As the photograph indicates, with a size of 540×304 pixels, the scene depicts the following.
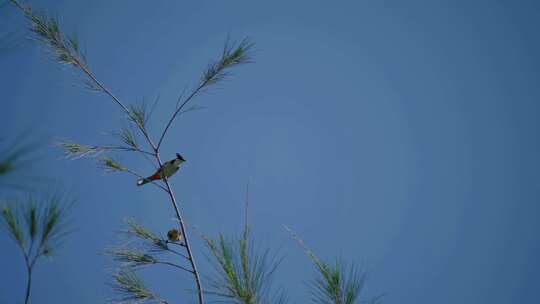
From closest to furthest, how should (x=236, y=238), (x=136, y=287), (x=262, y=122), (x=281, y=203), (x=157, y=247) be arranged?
(x=236, y=238) < (x=136, y=287) < (x=157, y=247) < (x=281, y=203) < (x=262, y=122)

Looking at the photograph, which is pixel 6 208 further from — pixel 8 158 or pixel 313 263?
pixel 313 263

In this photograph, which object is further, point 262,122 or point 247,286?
point 262,122

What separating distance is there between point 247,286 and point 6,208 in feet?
2.96

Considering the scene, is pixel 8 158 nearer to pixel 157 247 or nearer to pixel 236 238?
pixel 236 238

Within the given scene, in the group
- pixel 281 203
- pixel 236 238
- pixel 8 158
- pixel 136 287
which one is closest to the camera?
pixel 8 158

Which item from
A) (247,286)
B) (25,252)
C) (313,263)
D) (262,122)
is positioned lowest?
(25,252)

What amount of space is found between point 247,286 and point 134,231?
78cm

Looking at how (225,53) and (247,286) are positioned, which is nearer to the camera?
(247,286)

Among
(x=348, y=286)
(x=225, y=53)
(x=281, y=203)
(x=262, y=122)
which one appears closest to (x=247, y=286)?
(x=348, y=286)

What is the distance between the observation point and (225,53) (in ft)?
8.40

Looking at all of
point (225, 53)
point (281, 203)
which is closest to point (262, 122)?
point (281, 203)

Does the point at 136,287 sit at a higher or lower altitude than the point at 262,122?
→ lower

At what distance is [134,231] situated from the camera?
88.5 inches

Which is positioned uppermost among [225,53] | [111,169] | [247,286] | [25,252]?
[225,53]
